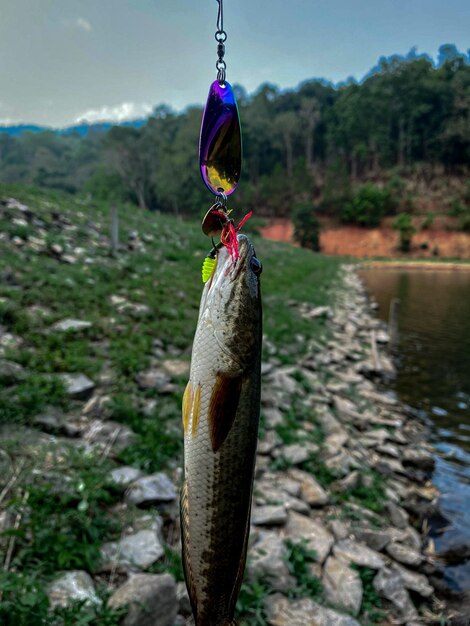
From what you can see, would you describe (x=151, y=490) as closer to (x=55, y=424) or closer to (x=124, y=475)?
(x=124, y=475)

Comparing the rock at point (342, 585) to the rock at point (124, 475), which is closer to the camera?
the rock at point (342, 585)

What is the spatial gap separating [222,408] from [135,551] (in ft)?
8.51

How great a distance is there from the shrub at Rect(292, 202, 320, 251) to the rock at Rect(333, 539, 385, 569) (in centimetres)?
5361

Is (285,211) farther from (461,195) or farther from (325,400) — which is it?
(325,400)

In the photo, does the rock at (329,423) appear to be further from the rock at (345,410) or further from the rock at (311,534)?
the rock at (311,534)

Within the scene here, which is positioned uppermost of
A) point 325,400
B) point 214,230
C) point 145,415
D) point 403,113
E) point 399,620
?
point 403,113

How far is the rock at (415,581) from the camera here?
4.43 m

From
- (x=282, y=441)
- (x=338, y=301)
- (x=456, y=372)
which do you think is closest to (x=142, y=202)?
(x=338, y=301)

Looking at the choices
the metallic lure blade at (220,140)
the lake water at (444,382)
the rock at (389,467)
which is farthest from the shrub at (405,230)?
the metallic lure blade at (220,140)

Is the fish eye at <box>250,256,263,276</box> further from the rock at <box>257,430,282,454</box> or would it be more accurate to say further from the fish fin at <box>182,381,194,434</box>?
the rock at <box>257,430,282,454</box>

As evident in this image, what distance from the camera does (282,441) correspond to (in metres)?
6.30

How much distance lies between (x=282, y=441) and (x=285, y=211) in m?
67.5

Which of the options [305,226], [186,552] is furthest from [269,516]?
[305,226]

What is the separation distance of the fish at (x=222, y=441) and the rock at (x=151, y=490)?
8.30 feet
